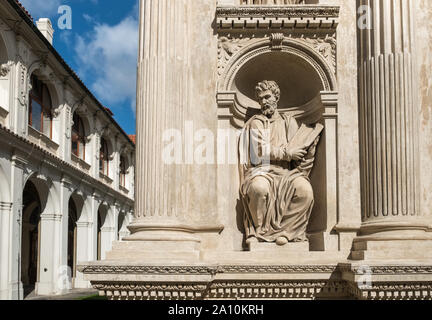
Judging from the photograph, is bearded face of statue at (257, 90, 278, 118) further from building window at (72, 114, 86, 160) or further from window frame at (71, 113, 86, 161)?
building window at (72, 114, 86, 160)

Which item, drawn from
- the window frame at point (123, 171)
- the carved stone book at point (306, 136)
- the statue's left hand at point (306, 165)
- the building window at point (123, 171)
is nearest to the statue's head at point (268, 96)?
the carved stone book at point (306, 136)

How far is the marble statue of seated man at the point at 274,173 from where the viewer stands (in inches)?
303

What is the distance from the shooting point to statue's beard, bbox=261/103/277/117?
8.18 metres

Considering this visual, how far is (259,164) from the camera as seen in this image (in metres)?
7.95

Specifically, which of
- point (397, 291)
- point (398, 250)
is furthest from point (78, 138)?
→ point (397, 291)

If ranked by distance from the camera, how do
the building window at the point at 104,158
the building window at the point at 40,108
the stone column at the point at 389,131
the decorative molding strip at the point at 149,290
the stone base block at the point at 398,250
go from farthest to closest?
the building window at the point at 104,158
the building window at the point at 40,108
the stone column at the point at 389,131
the stone base block at the point at 398,250
the decorative molding strip at the point at 149,290

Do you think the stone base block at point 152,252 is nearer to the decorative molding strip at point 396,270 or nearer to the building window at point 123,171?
the decorative molding strip at point 396,270

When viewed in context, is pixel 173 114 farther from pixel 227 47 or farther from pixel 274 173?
pixel 274 173

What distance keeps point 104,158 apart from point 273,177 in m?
35.8

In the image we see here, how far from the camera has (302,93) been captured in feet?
28.6

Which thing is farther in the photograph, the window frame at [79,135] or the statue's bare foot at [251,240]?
the window frame at [79,135]

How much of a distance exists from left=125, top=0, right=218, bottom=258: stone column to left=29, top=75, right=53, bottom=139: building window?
66.6 ft

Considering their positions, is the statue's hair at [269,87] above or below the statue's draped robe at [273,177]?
above

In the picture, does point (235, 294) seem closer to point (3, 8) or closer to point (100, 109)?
point (3, 8)
